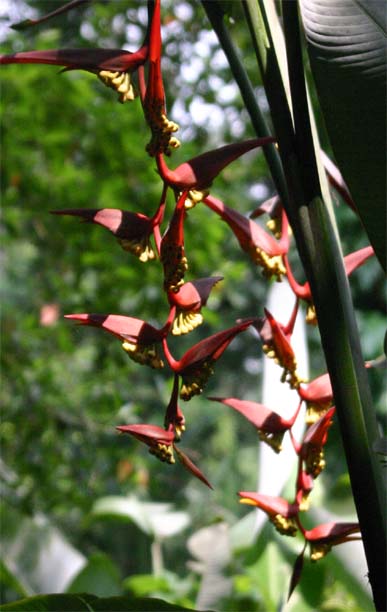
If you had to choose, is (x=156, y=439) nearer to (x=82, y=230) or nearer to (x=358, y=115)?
Answer: (x=358, y=115)

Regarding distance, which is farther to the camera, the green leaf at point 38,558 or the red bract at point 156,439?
the green leaf at point 38,558

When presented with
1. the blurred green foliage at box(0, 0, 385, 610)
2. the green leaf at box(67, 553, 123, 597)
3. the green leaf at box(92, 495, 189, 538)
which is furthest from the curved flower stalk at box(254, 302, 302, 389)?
the blurred green foliage at box(0, 0, 385, 610)

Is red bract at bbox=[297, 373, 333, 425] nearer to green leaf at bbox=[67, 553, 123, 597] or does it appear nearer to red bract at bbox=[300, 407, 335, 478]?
red bract at bbox=[300, 407, 335, 478]

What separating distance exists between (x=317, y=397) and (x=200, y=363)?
0.23 feet

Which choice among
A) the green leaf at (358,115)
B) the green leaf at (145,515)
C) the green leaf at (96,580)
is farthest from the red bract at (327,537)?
the green leaf at (145,515)

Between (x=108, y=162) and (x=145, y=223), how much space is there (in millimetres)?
1702

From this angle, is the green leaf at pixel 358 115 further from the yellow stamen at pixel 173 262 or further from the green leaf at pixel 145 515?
the green leaf at pixel 145 515

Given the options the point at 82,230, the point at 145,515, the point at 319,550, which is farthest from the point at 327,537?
the point at 82,230

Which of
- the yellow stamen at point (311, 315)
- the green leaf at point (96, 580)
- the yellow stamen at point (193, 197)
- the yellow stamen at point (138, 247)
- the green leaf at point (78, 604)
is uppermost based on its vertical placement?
the yellow stamen at point (193, 197)

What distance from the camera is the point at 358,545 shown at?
1.71ft

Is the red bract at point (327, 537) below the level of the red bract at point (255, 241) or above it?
below

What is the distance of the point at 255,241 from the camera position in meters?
0.34

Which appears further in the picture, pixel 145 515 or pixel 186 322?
pixel 145 515

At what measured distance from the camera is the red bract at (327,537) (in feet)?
1.03
